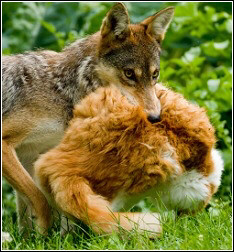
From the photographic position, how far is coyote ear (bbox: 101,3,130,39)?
549 centimetres

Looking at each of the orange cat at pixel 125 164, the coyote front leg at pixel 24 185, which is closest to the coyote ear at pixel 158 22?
the orange cat at pixel 125 164

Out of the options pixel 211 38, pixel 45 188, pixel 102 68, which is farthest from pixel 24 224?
pixel 211 38

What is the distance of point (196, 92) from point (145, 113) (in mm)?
2781

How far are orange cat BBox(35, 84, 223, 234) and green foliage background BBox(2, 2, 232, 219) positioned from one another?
7.21 ft

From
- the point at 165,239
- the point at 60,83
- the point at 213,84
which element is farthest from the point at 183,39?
the point at 165,239

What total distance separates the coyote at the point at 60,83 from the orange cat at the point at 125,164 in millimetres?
598

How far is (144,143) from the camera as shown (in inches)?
174

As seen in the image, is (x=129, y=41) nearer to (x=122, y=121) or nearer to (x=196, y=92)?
(x=122, y=121)

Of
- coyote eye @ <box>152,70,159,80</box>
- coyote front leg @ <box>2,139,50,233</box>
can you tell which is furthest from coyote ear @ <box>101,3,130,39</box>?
coyote front leg @ <box>2,139,50,233</box>

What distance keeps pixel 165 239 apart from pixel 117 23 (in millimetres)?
2173

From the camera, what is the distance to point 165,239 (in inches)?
167

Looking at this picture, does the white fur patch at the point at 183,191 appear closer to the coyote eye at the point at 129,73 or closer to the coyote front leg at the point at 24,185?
the coyote front leg at the point at 24,185

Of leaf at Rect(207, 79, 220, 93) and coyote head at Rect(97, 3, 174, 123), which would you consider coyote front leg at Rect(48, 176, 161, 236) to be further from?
leaf at Rect(207, 79, 220, 93)

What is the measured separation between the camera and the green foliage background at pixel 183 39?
7246 mm
